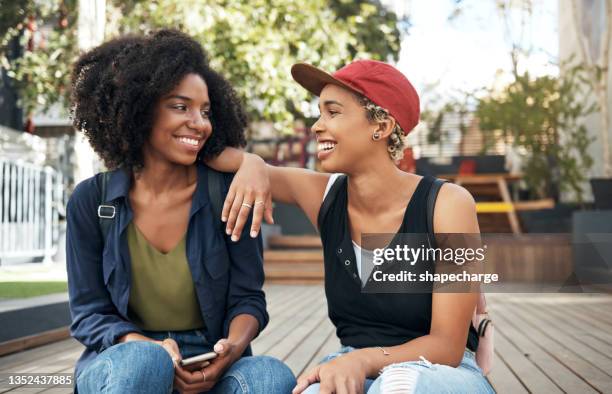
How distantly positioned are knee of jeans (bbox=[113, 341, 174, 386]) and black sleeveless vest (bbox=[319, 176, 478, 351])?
50cm

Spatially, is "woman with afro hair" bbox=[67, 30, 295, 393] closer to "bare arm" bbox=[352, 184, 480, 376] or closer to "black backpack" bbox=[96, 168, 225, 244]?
"black backpack" bbox=[96, 168, 225, 244]

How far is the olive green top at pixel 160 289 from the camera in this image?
205 cm

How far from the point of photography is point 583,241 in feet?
24.2

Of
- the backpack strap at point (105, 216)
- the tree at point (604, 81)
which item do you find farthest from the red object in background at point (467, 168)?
the backpack strap at point (105, 216)

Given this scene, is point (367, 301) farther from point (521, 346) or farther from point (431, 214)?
point (521, 346)

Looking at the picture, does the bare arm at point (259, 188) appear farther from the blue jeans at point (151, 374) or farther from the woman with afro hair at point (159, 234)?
the blue jeans at point (151, 374)

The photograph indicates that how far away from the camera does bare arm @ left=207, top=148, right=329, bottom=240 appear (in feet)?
6.63

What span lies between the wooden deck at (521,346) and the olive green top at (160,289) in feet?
4.17

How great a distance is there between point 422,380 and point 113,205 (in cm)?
98

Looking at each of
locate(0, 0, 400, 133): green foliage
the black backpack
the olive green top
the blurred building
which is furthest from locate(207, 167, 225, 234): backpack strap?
the blurred building

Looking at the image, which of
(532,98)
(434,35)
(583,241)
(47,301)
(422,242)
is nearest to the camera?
(422,242)

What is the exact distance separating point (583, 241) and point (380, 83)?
19.8 feet

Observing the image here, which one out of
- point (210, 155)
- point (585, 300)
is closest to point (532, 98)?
point (585, 300)

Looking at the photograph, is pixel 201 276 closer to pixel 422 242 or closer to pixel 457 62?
pixel 422 242
